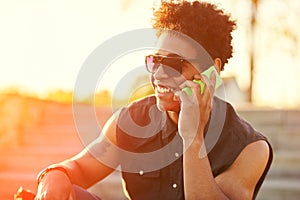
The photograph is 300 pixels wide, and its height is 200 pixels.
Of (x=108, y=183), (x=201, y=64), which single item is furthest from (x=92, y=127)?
(x=201, y=64)

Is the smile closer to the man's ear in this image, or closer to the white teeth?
the white teeth

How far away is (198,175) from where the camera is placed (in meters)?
2.80

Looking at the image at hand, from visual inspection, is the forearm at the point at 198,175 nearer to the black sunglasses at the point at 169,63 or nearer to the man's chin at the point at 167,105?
the man's chin at the point at 167,105

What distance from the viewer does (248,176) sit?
292cm

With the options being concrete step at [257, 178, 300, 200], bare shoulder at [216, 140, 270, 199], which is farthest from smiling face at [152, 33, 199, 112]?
concrete step at [257, 178, 300, 200]

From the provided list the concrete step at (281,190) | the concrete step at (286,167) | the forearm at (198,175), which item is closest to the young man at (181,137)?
the forearm at (198,175)

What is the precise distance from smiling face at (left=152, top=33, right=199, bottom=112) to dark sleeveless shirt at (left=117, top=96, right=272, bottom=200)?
206mm

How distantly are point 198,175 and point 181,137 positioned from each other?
287 mm

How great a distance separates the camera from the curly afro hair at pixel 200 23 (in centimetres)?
310

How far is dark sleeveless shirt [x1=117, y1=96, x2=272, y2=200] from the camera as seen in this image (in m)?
3.02

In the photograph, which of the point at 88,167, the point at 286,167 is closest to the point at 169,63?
the point at 88,167

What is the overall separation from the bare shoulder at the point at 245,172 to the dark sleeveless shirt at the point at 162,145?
0.10 ft

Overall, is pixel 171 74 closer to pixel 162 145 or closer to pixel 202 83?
pixel 202 83

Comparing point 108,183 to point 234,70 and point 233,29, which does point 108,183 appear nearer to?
point 233,29
